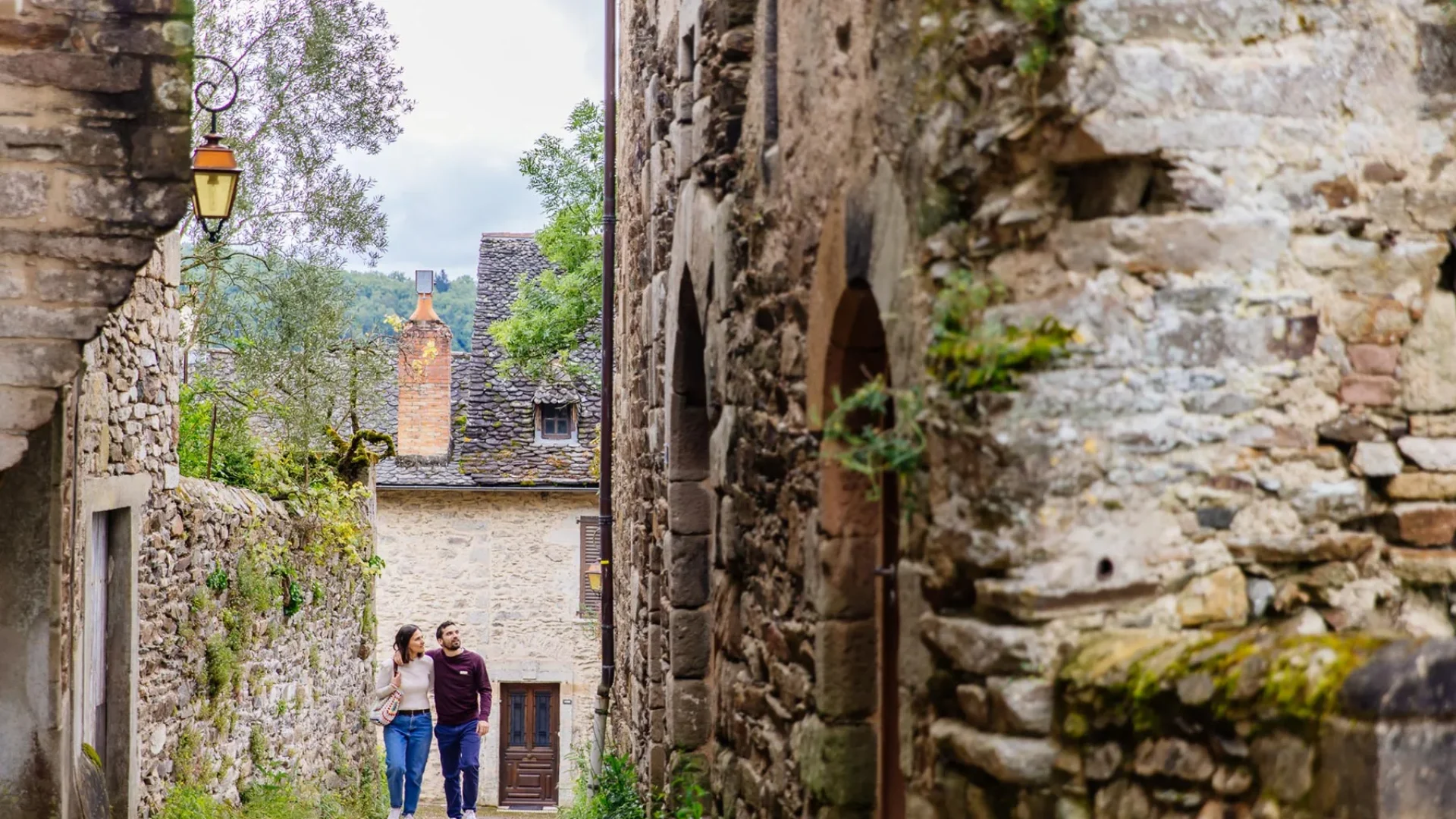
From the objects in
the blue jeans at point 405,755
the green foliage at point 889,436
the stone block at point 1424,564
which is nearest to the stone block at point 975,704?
the green foliage at point 889,436

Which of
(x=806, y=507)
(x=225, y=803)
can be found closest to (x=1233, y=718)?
(x=806, y=507)

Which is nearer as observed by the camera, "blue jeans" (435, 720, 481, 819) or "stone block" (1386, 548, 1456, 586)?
"stone block" (1386, 548, 1456, 586)

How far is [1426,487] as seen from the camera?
118 inches

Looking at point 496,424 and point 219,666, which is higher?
point 496,424

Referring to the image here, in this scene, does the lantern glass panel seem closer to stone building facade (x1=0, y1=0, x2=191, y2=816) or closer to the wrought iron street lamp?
the wrought iron street lamp

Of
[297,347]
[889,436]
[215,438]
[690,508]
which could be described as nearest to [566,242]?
[297,347]

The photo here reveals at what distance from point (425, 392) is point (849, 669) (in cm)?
1958

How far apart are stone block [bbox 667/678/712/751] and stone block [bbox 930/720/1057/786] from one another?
13.2 feet

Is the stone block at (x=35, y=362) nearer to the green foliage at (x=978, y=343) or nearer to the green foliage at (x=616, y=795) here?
the green foliage at (x=978, y=343)

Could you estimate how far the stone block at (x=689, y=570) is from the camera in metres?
7.11

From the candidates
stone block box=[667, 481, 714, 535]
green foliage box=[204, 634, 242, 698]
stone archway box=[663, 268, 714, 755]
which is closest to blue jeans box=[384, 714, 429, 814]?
green foliage box=[204, 634, 242, 698]

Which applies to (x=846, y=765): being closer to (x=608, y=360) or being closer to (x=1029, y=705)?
(x=1029, y=705)

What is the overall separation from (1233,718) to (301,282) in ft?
39.1

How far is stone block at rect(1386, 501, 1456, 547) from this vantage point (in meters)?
2.98
